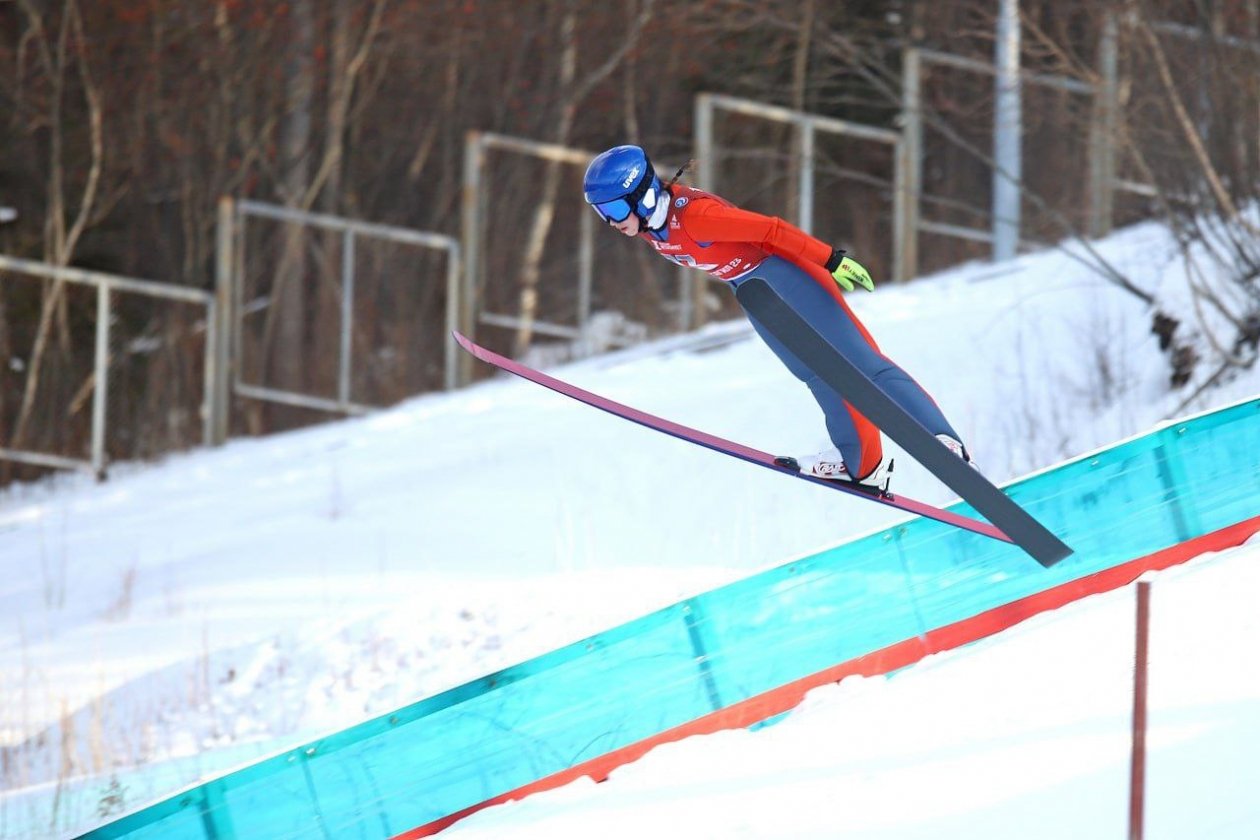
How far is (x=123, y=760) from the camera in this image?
22.0 ft

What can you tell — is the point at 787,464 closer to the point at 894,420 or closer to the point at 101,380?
the point at 894,420

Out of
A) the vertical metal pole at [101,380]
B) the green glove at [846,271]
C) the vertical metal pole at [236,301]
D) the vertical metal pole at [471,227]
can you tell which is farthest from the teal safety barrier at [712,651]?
the vertical metal pole at [236,301]

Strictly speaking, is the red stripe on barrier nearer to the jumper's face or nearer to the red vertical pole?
the jumper's face

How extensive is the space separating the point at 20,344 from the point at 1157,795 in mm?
13078

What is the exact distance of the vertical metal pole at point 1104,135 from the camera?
326 inches

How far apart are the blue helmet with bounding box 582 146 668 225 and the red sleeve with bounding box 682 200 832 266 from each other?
7.0 inches

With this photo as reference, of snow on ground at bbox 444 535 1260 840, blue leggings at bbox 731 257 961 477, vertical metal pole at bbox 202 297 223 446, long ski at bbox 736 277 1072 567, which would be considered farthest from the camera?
vertical metal pole at bbox 202 297 223 446

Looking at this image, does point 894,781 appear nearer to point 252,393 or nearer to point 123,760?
point 123,760

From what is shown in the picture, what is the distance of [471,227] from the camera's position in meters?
12.1

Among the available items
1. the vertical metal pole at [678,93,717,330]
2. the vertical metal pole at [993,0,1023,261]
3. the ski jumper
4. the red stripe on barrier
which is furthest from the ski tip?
the vertical metal pole at [678,93,717,330]

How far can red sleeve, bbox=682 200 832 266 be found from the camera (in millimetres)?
4629

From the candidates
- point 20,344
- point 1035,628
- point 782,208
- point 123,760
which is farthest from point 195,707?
point 782,208

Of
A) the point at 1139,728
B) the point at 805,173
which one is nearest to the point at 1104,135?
the point at 805,173

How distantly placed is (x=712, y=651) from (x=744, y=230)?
1.26 m
